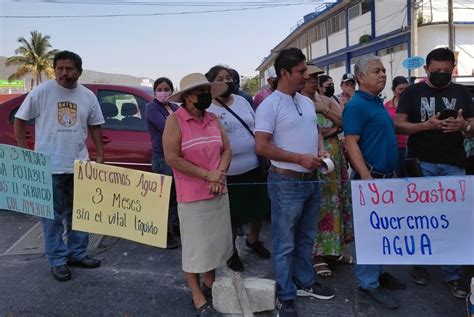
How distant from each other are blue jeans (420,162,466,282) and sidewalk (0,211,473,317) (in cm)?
15

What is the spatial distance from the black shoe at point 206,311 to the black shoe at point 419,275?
63.8 inches

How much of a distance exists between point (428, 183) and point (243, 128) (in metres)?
1.40

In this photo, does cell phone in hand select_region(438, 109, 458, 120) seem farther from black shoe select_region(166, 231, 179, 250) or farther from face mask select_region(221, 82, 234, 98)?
black shoe select_region(166, 231, 179, 250)

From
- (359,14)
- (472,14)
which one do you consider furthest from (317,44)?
(472,14)

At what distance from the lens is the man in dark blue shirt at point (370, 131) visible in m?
2.95

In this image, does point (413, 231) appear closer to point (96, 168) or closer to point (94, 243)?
point (96, 168)

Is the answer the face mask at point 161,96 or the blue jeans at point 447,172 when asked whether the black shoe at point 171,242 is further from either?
the blue jeans at point 447,172

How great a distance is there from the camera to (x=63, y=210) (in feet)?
12.0

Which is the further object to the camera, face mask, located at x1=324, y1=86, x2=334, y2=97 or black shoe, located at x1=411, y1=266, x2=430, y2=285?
face mask, located at x1=324, y1=86, x2=334, y2=97

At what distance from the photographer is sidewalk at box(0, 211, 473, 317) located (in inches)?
121

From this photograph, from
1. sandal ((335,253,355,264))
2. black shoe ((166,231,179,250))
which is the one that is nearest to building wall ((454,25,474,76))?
sandal ((335,253,355,264))

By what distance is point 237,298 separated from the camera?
2900mm

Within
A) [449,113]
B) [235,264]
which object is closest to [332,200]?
[235,264]

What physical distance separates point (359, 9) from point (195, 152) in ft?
87.2
